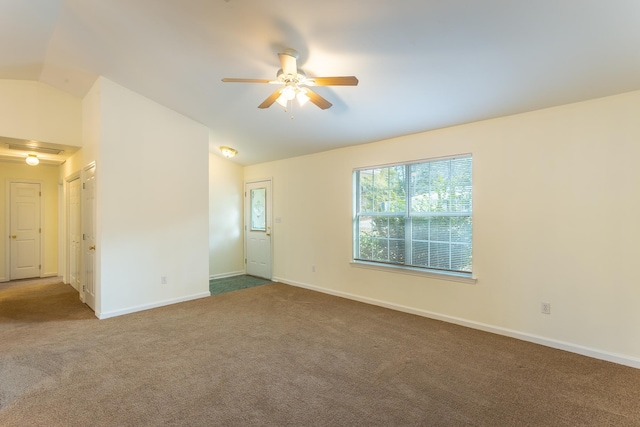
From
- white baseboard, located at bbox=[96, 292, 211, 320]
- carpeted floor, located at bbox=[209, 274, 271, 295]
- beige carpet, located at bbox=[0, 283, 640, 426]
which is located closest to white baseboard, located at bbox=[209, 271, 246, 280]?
carpeted floor, located at bbox=[209, 274, 271, 295]

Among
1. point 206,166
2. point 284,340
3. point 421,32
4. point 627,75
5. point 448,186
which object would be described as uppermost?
point 421,32

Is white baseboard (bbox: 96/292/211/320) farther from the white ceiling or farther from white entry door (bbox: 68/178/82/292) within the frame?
the white ceiling

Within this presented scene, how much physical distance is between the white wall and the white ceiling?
0.82 ft

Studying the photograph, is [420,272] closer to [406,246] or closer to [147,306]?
[406,246]

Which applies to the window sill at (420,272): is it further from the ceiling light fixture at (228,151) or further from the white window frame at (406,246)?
the ceiling light fixture at (228,151)

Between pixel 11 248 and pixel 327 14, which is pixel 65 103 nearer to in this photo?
pixel 11 248

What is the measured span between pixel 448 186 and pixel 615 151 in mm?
1551

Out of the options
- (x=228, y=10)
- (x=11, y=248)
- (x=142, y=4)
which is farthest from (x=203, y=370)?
(x=11, y=248)

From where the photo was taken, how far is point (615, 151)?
282 cm

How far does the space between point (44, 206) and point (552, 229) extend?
9.02 metres

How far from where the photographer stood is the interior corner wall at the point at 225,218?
639 cm

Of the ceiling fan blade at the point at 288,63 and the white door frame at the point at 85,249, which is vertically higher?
the ceiling fan blade at the point at 288,63

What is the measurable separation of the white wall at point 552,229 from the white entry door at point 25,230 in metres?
7.37

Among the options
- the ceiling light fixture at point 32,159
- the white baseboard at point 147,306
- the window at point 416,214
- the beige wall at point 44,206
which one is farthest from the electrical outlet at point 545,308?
the beige wall at point 44,206
